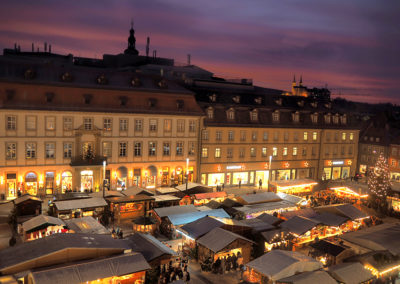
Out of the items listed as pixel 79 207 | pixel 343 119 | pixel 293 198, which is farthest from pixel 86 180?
Result: pixel 343 119

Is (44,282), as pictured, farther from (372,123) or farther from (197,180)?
(372,123)

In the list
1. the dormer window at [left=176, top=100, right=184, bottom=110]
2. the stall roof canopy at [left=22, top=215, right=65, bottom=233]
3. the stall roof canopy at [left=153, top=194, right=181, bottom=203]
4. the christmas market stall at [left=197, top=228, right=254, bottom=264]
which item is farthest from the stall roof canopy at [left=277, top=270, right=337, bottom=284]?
the dormer window at [left=176, top=100, right=184, bottom=110]

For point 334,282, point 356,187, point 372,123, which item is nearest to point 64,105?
point 334,282

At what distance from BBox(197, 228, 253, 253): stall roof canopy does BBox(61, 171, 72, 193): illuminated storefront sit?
20012 mm

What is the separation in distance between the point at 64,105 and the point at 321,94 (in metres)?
98.6

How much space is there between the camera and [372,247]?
23016mm

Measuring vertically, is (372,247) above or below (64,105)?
below

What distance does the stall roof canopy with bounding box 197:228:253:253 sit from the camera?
2127 cm

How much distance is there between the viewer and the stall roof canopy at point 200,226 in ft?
76.3

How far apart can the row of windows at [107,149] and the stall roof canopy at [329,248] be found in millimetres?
22455

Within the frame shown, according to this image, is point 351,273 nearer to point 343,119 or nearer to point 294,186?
point 294,186

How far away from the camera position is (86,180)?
3756 centimetres

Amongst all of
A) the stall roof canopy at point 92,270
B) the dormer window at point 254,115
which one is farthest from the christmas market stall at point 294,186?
the stall roof canopy at point 92,270

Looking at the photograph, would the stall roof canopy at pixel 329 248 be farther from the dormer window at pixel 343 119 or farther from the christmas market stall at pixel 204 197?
the dormer window at pixel 343 119
